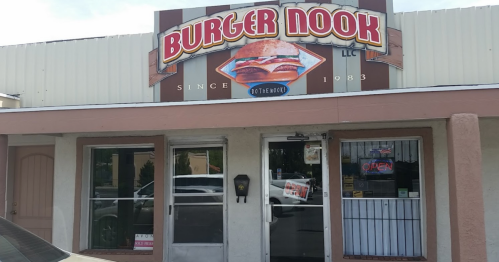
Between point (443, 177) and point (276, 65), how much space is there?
9.94 feet

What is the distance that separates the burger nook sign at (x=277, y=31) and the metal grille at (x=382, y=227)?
2345mm

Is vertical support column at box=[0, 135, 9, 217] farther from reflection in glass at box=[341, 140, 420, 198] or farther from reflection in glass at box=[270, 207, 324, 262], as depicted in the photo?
reflection in glass at box=[341, 140, 420, 198]

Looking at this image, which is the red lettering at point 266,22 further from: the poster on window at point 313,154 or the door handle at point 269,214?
the door handle at point 269,214

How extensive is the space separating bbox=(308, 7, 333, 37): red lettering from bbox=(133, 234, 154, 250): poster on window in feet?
14.4

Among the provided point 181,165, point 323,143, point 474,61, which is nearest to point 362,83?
point 323,143

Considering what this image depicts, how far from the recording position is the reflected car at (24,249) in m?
3.57

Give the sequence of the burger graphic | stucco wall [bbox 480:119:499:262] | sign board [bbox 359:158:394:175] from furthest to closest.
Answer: the burger graphic, sign board [bbox 359:158:394:175], stucco wall [bbox 480:119:499:262]

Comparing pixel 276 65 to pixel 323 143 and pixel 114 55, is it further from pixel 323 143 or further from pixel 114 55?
pixel 114 55

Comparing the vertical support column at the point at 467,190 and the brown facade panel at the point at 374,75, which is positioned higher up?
the brown facade panel at the point at 374,75

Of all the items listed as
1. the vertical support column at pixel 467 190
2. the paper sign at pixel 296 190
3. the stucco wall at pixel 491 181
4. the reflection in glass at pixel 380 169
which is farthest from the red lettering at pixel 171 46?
the stucco wall at pixel 491 181

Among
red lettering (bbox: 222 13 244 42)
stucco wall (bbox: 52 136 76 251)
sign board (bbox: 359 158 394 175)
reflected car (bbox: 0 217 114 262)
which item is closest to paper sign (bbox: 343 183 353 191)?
sign board (bbox: 359 158 394 175)

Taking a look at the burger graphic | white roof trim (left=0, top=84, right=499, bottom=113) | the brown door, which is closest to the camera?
white roof trim (left=0, top=84, right=499, bottom=113)

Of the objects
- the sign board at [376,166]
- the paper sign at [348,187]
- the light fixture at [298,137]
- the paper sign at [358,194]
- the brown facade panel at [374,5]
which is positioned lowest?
the paper sign at [358,194]

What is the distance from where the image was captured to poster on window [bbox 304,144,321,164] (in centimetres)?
676
